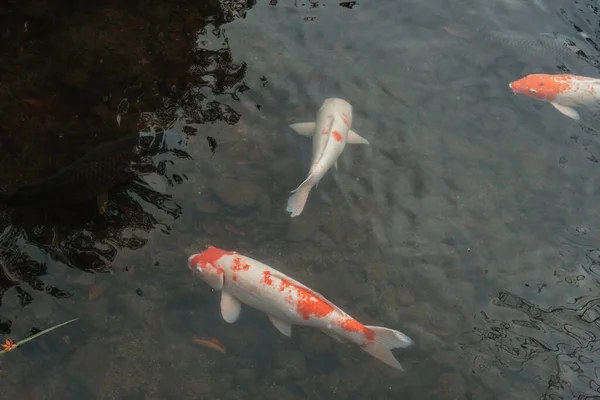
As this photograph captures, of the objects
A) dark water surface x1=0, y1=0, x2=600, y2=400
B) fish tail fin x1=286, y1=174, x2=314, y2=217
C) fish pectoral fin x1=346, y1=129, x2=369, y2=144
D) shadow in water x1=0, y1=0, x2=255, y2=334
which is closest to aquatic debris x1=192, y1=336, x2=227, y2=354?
dark water surface x1=0, y1=0, x2=600, y2=400

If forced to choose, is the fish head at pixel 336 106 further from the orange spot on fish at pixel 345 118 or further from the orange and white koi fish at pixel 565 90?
the orange and white koi fish at pixel 565 90

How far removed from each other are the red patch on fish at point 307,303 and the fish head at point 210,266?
0.56 metres

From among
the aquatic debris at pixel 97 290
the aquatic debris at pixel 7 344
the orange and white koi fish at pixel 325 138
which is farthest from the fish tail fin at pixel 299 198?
the aquatic debris at pixel 7 344

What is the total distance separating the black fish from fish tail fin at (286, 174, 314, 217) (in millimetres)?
1528

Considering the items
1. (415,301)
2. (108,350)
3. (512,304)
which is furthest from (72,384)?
(512,304)

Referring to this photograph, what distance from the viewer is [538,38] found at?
23.3 feet

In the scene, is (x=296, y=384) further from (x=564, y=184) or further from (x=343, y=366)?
(x=564, y=184)

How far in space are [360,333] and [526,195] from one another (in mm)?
2558

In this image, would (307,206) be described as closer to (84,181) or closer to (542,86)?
(84,181)

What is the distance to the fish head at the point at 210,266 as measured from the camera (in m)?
4.59

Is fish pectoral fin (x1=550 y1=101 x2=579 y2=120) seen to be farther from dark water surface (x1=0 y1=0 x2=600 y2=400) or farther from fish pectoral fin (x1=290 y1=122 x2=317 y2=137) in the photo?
fish pectoral fin (x1=290 y1=122 x2=317 y2=137)

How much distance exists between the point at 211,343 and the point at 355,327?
121 cm

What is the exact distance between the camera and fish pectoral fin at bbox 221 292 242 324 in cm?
459

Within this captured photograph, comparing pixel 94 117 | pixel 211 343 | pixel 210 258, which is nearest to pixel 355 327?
pixel 211 343
